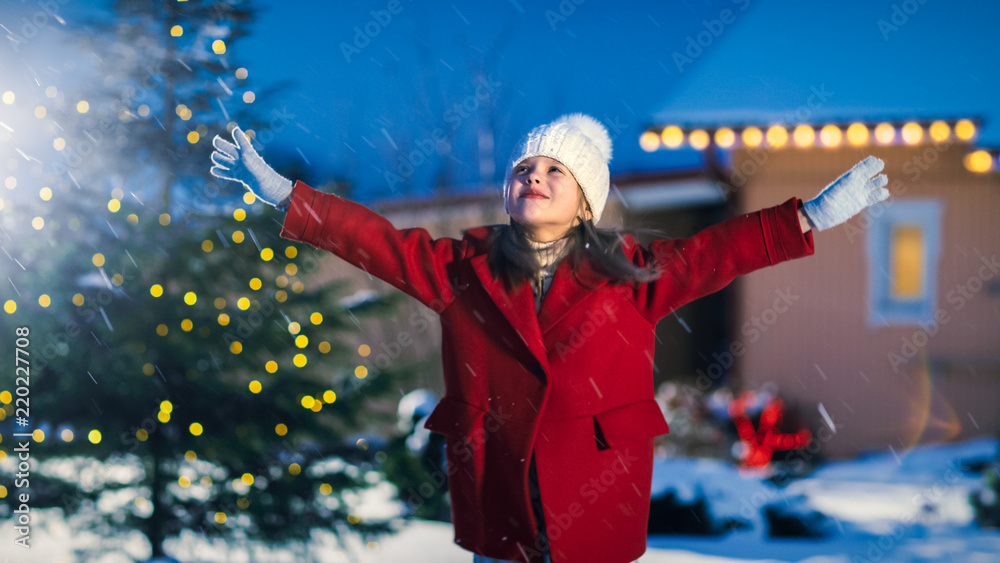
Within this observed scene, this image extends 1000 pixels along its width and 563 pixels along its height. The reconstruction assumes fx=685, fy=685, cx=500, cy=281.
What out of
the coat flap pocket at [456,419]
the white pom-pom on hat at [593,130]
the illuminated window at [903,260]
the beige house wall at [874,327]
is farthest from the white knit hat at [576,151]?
the illuminated window at [903,260]

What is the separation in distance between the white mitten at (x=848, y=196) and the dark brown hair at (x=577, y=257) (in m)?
0.45

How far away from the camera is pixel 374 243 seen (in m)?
1.93

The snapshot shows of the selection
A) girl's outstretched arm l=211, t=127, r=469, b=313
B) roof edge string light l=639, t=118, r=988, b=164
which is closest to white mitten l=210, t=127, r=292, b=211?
girl's outstretched arm l=211, t=127, r=469, b=313

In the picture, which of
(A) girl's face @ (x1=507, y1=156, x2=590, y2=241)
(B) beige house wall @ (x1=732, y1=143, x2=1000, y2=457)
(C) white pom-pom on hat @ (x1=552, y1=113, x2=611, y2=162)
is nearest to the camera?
(A) girl's face @ (x1=507, y1=156, x2=590, y2=241)

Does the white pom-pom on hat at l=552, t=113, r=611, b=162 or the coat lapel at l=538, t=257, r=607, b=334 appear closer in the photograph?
the coat lapel at l=538, t=257, r=607, b=334

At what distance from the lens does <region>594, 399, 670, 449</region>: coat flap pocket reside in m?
1.85

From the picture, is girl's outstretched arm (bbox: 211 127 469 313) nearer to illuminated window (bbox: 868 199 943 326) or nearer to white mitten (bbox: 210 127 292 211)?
white mitten (bbox: 210 127 292 211)

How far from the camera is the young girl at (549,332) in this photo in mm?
1856

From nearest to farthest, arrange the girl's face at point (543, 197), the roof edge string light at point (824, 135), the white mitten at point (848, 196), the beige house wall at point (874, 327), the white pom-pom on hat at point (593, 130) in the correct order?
1. the white mitten at point (848, 196)
2. the girl's face at point (543, 197)
3. the white pom-pom on hat at point (593, 130)
4. the roof edge string light at point (824, 135)
5. the beige house wall at point (874, 327)

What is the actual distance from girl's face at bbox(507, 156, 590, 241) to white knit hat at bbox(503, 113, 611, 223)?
0.02 meters

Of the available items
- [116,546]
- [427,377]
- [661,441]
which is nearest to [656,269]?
[116,546]

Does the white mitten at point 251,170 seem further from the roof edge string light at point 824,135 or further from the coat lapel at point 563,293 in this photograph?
the roof edge string light at point 824,135

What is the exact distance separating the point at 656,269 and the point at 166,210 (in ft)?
9.39

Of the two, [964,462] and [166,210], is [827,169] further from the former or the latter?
[166,210]
